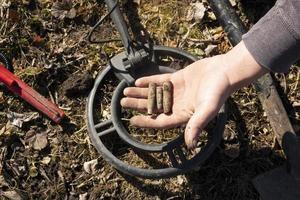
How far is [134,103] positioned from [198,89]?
42 centimetres

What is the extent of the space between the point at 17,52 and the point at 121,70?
0.80 metres

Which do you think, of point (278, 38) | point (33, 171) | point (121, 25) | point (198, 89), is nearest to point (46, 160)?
point (33, 171)

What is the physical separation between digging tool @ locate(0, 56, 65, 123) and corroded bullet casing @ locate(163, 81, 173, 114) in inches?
29.7

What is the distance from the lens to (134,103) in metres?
2.84

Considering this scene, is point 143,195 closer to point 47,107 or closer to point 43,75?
point 47,107

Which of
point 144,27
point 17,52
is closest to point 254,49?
point 144,27

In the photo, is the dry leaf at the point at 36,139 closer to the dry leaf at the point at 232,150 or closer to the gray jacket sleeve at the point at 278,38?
the dry leaf at the point at 232,150

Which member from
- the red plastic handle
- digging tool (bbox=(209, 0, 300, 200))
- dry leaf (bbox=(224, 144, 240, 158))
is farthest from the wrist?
the red plastic handle

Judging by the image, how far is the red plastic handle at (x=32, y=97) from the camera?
3.09 m

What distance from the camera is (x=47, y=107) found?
10.2ft

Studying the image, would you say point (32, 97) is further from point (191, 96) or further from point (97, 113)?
point (191, 96)

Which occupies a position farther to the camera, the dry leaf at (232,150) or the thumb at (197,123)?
the dry leaf at (232,150)

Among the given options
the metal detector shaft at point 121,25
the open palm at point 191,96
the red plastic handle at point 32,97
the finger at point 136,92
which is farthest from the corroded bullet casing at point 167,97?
the red plastic handle at point 32,97

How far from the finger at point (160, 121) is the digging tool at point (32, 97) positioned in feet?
2.01
